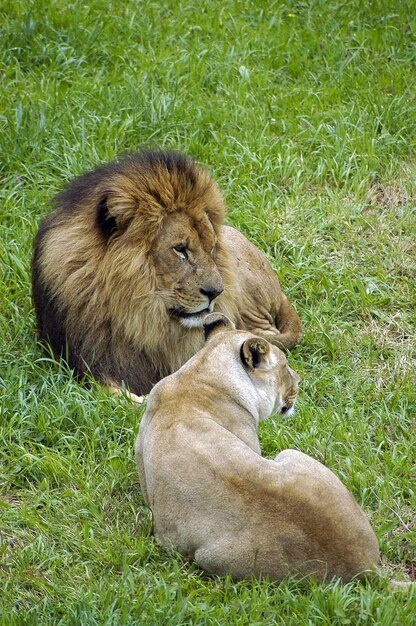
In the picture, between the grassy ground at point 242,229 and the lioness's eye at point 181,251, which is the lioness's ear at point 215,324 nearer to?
the grassy ground at point 242,229

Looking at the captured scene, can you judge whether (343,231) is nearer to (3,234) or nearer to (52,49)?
(3,234)

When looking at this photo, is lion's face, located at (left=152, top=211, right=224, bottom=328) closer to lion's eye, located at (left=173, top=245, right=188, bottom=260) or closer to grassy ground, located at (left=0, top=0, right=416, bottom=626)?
lion's eye, located at (left=173, top=245, right=188, bottom=260)

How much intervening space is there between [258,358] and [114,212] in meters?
1.34

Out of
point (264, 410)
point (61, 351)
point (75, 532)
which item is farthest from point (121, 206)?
point (75, 532)

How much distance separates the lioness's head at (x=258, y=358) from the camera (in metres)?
4.87

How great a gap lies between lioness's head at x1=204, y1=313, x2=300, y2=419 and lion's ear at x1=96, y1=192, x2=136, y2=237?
0.99 m

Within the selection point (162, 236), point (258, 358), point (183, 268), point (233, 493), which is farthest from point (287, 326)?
point (233, 493)

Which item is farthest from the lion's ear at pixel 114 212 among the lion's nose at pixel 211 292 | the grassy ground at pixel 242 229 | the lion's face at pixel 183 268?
the grassy ground at pixel 242 229

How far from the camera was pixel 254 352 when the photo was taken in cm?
488

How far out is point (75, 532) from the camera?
475 centimetres

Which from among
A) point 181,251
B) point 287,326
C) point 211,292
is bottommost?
point 287,326

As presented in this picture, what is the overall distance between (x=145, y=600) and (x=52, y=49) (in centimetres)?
544

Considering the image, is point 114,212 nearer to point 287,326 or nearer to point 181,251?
point 181,251

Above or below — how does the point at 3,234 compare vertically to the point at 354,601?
below
